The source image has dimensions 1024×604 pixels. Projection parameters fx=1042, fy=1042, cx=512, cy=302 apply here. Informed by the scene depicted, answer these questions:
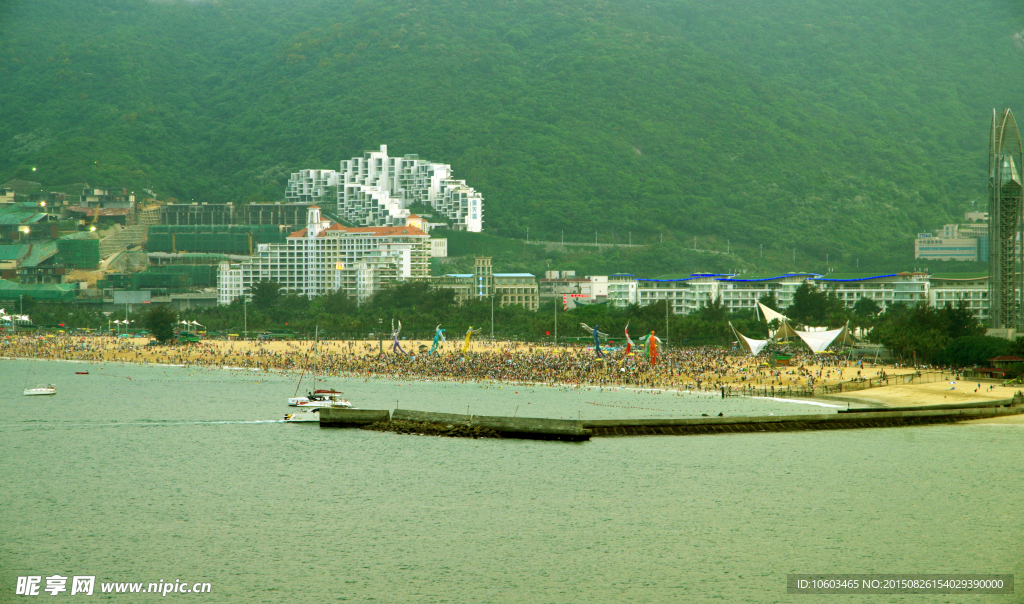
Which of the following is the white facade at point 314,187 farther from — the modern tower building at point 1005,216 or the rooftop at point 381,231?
the modern tower building at point 1005,216

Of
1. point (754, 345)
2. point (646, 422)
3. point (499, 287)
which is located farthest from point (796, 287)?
point (646, 422)

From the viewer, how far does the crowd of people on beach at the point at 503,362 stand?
62.3m

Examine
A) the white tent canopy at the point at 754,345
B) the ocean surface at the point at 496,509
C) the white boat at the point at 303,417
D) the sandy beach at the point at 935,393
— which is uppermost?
the white tent canopy at the point at 754,345

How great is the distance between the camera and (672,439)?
1702 inches

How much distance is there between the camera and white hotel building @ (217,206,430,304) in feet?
451

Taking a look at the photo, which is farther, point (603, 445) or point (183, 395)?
point (183, 395)

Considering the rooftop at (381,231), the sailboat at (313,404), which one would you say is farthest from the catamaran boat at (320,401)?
the rooftop at (381,231)

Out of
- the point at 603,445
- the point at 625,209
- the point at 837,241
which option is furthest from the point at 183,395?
the point at 837,241

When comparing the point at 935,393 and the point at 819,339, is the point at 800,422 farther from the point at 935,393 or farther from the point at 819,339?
the point at 819,339

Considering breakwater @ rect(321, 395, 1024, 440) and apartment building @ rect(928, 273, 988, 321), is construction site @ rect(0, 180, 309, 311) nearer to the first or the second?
apartment building @ rect(928, 273, 988, 321)

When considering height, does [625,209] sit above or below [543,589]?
above

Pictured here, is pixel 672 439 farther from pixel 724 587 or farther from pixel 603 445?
pixel 724 587

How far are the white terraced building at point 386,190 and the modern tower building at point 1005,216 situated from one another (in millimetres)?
111828

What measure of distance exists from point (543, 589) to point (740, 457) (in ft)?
58.0
